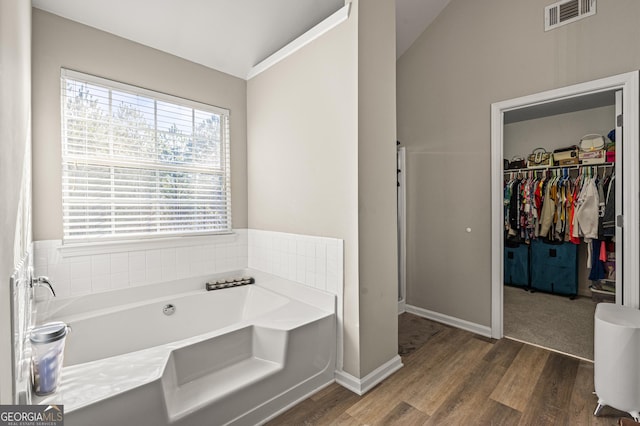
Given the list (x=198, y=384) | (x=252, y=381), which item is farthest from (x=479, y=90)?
(x=198, y=384)

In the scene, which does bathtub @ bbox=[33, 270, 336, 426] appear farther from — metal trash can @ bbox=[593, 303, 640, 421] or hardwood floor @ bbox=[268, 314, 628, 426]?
metal trash can @ bbox=[593, 303, 640, 421]

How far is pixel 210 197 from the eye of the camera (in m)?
2.86

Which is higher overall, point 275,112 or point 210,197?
point 275,112

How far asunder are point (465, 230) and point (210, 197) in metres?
2.61

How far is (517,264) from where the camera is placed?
14.4 feet

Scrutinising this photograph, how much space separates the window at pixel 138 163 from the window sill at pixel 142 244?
51 mm

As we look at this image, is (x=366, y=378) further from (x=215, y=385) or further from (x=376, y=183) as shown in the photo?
(x=376, y=183)

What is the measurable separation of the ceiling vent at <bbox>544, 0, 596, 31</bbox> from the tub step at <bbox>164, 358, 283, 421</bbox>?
11.3 feet

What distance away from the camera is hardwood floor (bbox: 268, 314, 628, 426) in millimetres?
1757

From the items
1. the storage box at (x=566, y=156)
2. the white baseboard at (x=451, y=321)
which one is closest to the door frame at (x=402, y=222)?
the white baseboard at (x=451, y=321)

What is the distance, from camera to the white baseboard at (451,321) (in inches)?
113

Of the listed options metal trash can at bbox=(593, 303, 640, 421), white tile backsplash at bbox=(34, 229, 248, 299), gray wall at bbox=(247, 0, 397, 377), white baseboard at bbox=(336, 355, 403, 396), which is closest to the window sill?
white tile backsplash at bbox=(34, 229, 248, 299)

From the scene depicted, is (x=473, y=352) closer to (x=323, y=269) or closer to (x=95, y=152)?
(x=323, y=269)
